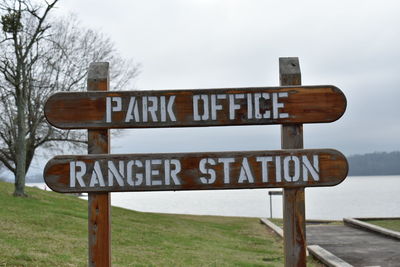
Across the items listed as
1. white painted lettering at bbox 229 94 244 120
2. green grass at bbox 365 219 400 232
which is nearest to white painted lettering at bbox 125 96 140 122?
white painted lettering at bbox 229 94 244 120

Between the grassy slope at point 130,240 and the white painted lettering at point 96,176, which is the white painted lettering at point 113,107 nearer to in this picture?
the white painted lettering at point 96,176

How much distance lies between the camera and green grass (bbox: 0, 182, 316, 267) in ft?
32.8

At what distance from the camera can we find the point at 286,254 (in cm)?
461

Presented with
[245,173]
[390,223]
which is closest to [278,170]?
[245,173]

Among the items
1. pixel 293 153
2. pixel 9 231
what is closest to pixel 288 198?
pixel 293 153

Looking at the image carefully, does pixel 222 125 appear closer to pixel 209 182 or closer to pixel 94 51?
pixel 209 182

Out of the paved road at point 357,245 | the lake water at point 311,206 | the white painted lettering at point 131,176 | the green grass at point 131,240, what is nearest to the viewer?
the white painted lettering at point 131,176

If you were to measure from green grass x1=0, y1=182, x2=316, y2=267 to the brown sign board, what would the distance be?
5.13 meters

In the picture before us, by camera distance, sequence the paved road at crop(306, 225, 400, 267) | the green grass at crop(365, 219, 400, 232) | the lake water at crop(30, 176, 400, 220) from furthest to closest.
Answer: the lake water at crop(30, 176, 400, 220), the green grass at crop(365, 219, 400, 232), the paved road at crop(306, 225, 400, 267)

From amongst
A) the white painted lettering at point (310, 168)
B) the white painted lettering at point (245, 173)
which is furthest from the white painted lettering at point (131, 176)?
the white painted lettering at point (310, 168)

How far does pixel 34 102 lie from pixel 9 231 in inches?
478

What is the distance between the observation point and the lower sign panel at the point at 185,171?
438cm

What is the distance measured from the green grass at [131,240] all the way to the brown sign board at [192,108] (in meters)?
5.13

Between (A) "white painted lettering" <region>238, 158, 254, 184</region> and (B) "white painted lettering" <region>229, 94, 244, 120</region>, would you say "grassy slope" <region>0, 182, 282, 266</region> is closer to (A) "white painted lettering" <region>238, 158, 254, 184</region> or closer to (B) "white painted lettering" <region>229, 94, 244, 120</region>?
(A) "white painted lettering" <region>238, 158, 254, 184</region>
